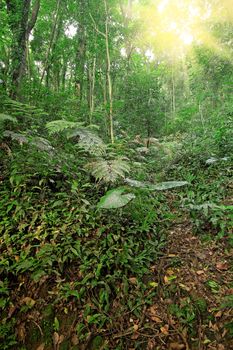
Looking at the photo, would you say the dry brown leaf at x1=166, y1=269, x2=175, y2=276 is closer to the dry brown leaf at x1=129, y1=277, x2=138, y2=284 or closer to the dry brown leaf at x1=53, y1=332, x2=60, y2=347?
the dry brown leaf at x1=129, y1=277, x2=138, y2=284

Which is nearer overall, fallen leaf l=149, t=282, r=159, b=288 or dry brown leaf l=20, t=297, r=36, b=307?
dry brown leaf l=20, t=297, r=36, b=307

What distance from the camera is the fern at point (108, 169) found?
2932mm

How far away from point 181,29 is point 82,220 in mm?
13999

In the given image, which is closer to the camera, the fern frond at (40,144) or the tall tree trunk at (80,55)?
the fern frond at (40,144)

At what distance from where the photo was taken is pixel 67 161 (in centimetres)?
388

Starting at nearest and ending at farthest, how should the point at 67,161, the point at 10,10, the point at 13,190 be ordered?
the point at 13,190
the point at 67,161
the point at 10,10

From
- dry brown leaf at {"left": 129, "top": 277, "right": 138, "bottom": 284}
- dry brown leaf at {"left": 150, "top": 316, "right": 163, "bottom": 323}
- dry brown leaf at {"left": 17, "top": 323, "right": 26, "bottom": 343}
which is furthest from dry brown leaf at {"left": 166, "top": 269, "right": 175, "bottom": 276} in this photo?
dry brown leaf at {"left": 17, "top": 323, "right": 26, "bottom": 343}

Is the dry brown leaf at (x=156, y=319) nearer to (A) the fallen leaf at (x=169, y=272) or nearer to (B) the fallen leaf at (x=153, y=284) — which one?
(B) the fallen leaf at (x=153, y=284)

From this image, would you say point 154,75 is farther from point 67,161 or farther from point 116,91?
point 67,161

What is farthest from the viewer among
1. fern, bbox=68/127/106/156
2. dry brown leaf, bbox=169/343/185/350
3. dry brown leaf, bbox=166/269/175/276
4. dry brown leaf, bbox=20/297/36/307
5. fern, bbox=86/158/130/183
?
fern, bbox=68/127/106/156

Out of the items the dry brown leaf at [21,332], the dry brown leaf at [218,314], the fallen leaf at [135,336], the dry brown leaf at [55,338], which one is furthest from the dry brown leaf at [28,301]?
the dry brown leaf at [218,314]

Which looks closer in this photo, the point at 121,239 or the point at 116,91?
the point at 121,239

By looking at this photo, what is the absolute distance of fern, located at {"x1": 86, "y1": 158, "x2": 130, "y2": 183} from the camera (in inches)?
115

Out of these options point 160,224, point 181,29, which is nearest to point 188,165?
point 160,224
